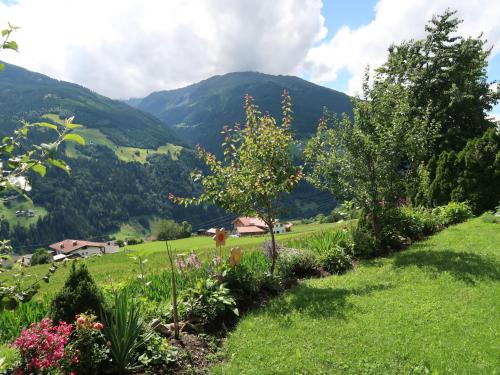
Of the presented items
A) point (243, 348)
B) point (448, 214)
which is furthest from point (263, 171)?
point (448, 214)

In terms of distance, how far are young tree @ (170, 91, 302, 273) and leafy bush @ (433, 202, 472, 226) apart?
34.3ft

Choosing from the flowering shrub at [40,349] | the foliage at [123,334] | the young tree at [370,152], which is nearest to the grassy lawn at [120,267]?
the flowering shrub at [40,349]

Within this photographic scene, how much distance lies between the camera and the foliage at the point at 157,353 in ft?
20.8

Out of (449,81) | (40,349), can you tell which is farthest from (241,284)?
(449,81)

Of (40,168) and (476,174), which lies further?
(476,174)

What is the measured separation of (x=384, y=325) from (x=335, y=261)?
531 centimetres

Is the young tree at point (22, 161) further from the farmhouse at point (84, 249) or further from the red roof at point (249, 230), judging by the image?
the red roof at point (249, 230)

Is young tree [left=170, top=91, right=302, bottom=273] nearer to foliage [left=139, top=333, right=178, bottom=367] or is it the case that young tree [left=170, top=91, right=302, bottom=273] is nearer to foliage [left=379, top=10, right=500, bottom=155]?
foliage [left=139, top=333, right=178, bottom=367]

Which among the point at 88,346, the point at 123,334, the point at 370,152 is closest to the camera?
the point at 88,346

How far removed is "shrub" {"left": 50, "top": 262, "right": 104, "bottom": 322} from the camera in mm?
6262

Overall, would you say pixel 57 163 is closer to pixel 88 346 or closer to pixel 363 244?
pixel 88 346

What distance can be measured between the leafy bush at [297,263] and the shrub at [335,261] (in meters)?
0.29

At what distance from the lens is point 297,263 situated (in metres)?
12.3

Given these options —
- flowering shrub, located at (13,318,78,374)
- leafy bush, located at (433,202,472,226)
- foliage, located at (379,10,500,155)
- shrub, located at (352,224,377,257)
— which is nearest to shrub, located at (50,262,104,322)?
flowering shrub, located at (13,318,78,374)
